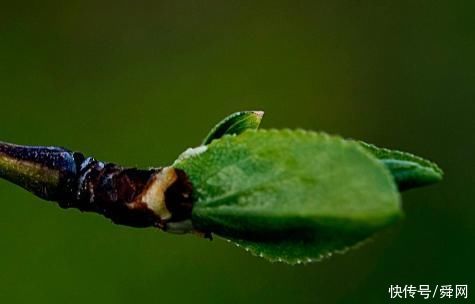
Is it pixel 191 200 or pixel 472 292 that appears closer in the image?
pixel 191 200

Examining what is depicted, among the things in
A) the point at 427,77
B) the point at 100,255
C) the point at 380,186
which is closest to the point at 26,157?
the point at 380,186

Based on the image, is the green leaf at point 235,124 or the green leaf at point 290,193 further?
the green leaf at point 235,124

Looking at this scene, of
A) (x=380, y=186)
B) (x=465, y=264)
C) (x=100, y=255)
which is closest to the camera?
(x=380, y=186)

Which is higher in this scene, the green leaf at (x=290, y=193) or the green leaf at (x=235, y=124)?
the green leaf at (x=235, y=124)

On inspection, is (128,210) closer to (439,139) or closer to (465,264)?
(465,264)

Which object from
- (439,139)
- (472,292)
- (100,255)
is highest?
(439,139)

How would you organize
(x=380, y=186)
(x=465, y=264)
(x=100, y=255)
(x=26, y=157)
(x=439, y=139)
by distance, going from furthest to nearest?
(x=439, y=139) < (x=465, y=264) < (x=100, y=255) < (x=26, y=157) < (x=380, y=186)
